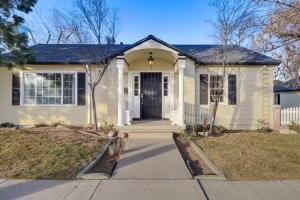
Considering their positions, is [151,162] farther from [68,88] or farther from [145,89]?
[68,88]

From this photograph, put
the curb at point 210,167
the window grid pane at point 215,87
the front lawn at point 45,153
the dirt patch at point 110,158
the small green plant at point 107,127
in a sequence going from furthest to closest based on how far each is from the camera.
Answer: the window grid pane at point 215,87, the small green plant at point 107,127, the dirt patch at point 110,158, the front lawn at point 45,153, the curb at point 210,167

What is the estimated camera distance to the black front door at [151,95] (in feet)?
47.2

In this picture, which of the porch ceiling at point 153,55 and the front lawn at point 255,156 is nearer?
the front lawn at point 255,156

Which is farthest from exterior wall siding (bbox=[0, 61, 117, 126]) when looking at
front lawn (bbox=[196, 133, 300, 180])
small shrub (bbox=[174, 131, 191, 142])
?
front lawn (bbox=[196, 133, 300, 180])

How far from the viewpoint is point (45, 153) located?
8289mm

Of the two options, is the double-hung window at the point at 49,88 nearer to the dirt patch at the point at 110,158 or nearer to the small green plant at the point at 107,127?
the small green plant at the point at 107,127

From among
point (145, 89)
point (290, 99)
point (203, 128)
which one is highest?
point (145, 89)

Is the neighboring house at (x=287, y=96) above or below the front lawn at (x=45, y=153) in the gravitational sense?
above

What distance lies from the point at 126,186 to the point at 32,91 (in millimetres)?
9871

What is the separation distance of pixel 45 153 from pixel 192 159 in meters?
4.36

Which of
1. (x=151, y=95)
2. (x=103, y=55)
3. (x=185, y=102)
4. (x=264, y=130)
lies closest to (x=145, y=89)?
(x=151, y=95)

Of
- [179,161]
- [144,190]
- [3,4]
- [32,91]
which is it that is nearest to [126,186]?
[144,190]

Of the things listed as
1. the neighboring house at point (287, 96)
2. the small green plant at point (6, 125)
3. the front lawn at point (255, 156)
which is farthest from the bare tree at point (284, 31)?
the neighboring house at point (287, 96)

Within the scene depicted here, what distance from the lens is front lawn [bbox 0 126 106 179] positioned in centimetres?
690
